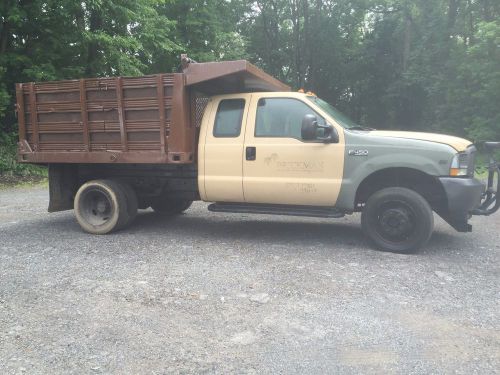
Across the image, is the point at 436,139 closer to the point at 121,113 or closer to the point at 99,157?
the point at 121,113

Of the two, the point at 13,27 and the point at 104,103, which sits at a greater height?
the point at 13,27

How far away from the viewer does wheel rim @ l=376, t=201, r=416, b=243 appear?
546 centimetres

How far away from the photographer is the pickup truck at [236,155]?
5.47 metres

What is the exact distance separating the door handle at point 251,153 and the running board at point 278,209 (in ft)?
2.26

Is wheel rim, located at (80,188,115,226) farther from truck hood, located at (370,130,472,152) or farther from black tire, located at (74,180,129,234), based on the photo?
truck hood, located at (370,130,472,152)

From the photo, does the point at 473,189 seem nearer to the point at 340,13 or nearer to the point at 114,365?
the point at 114,365

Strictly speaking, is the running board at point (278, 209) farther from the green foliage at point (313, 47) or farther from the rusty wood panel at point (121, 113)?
the green foliage at point (313, 47)

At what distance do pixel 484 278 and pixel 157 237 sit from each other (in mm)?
4162

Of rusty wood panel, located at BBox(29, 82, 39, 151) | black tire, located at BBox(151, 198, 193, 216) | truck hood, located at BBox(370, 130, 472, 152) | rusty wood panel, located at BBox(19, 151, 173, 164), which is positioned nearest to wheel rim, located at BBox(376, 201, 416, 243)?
truck hood, located at BBox(370, 130, 472, 152)

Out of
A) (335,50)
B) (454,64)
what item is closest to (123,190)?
(454,64)

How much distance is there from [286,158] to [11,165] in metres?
11.7

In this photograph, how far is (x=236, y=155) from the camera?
6.01 m

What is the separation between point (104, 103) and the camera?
6.25 m

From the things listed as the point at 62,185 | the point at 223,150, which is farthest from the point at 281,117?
the point at 62,185
